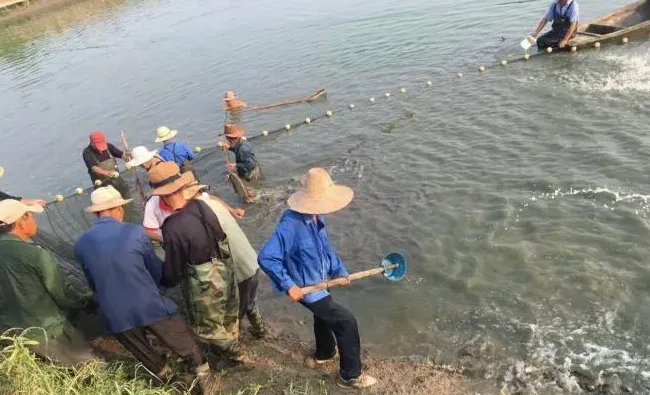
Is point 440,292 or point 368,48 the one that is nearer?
point 440,292

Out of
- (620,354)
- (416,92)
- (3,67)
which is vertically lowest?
(620,354)

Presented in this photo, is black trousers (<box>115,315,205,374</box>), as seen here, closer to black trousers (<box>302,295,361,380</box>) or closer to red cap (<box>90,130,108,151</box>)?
black trousers (<box>302,295,361,380</box>)

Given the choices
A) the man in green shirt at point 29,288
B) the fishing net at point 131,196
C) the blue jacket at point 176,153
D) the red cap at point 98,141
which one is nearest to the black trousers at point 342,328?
the man in green shirt at point 29,288

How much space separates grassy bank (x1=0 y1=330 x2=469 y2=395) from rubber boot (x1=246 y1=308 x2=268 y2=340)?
0.10 m

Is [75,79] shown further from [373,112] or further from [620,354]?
[620,354]

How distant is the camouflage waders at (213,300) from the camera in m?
4.61

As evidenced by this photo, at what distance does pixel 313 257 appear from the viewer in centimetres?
460

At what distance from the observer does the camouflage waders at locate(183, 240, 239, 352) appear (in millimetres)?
4609

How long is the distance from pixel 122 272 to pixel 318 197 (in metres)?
1.91

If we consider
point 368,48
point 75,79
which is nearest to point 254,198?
point 368,48

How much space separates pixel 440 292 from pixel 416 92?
8.10 meters

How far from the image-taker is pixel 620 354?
508 centimetres

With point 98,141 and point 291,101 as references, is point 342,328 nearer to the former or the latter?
point 98,141

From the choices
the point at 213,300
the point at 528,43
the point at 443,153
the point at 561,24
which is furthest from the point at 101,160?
the point at 561,24
